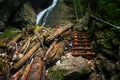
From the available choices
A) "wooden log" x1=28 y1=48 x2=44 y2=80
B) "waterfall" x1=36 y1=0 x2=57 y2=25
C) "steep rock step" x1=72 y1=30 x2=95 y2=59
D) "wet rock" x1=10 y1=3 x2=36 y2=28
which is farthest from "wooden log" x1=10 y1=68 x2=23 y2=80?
"waterfall" x1=36 y1=0 x2=57 y2=25

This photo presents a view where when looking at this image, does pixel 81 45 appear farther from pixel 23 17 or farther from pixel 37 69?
pixel 23 17

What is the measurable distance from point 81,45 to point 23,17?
7443 millimetres

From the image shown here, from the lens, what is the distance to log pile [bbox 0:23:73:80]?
7285 millimetres

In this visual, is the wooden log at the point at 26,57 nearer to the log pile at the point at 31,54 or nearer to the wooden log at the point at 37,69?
the log pile at the point at 31,54

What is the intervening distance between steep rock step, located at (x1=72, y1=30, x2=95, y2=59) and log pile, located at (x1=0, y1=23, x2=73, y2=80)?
2.20 feet

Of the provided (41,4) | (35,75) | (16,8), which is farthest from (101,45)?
(41,4)

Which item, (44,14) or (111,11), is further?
(44,14)

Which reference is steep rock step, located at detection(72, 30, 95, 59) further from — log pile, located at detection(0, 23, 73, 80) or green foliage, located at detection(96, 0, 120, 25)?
green foliage, located at detection(96, 0, 120, 25)

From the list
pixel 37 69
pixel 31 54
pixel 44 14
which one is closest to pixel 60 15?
pixel 44 14

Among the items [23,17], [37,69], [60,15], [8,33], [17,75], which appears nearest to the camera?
[17,75]

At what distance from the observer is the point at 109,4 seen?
26.2 feet

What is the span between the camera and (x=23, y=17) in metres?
16.0

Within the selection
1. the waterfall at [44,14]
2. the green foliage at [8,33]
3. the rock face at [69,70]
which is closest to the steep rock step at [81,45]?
the rock face at [69,70]

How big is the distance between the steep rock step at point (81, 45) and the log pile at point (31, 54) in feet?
2.20
